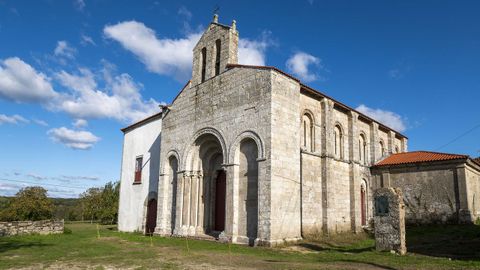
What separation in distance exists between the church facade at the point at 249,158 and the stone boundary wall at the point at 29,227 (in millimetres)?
4924

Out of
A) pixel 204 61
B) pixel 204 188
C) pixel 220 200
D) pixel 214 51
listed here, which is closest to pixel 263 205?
pixel 220 200

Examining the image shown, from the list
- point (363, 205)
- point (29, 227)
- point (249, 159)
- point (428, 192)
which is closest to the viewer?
point (249, 159)

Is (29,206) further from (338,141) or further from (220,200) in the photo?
(338,141)

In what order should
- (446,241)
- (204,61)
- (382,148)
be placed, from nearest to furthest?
(446,241) → (204,61) → (382,148)

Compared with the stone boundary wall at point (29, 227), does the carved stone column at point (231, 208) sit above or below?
above

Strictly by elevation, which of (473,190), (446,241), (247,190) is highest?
(473,190)

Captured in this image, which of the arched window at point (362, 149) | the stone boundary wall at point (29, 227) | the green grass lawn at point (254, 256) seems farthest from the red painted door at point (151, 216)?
the arched window at point (362, 149)

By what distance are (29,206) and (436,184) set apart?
112 ft

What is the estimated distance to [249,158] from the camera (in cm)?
1584

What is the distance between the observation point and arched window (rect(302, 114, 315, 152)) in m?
17.5

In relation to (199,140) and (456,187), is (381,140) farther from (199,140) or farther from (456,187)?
(199,140)

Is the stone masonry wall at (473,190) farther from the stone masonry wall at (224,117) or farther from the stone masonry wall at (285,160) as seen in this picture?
the stone masonry wall at (224,117)

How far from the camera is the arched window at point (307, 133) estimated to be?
1748 cm

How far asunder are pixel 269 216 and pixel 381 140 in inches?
582
